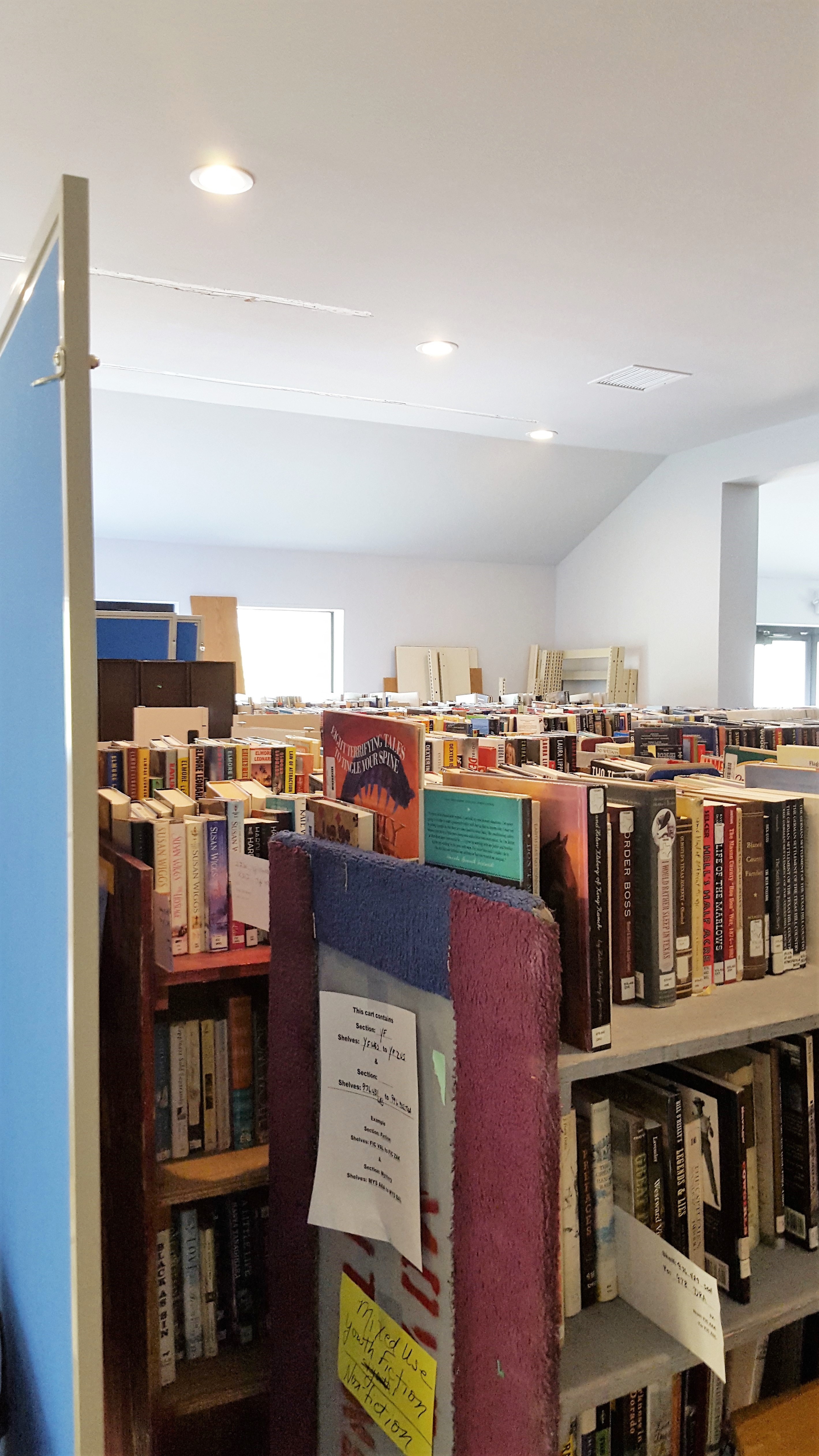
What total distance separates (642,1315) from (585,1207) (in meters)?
0.14

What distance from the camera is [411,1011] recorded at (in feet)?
3.84

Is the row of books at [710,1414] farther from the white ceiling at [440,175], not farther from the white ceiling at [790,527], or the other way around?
the white ceiling at [790,527]

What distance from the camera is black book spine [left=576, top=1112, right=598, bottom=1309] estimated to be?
1.24 metres

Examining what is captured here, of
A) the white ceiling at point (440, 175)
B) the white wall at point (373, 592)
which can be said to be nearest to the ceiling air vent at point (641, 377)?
the white ceiling at point (440, 175)

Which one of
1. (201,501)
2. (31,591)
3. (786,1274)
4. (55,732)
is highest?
(201,501)

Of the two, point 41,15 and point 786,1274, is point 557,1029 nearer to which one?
point 786,1274

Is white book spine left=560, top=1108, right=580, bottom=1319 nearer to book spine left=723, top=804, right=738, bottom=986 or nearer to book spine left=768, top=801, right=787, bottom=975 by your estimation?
book spine left=723, top=804, right=738, bottom=986

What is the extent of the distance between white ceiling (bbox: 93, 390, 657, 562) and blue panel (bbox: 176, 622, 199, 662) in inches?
121

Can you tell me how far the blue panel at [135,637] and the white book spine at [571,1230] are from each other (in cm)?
321

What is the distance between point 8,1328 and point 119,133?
333 cm

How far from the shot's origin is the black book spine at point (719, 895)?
144cm

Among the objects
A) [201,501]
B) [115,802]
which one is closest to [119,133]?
[115,802]

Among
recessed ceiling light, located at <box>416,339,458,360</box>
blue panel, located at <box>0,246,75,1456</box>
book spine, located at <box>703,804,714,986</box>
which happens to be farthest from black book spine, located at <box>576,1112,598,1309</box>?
recessed ceiling light, located at <box>416,339,458,360</box>

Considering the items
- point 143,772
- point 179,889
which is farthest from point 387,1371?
point 143,772
